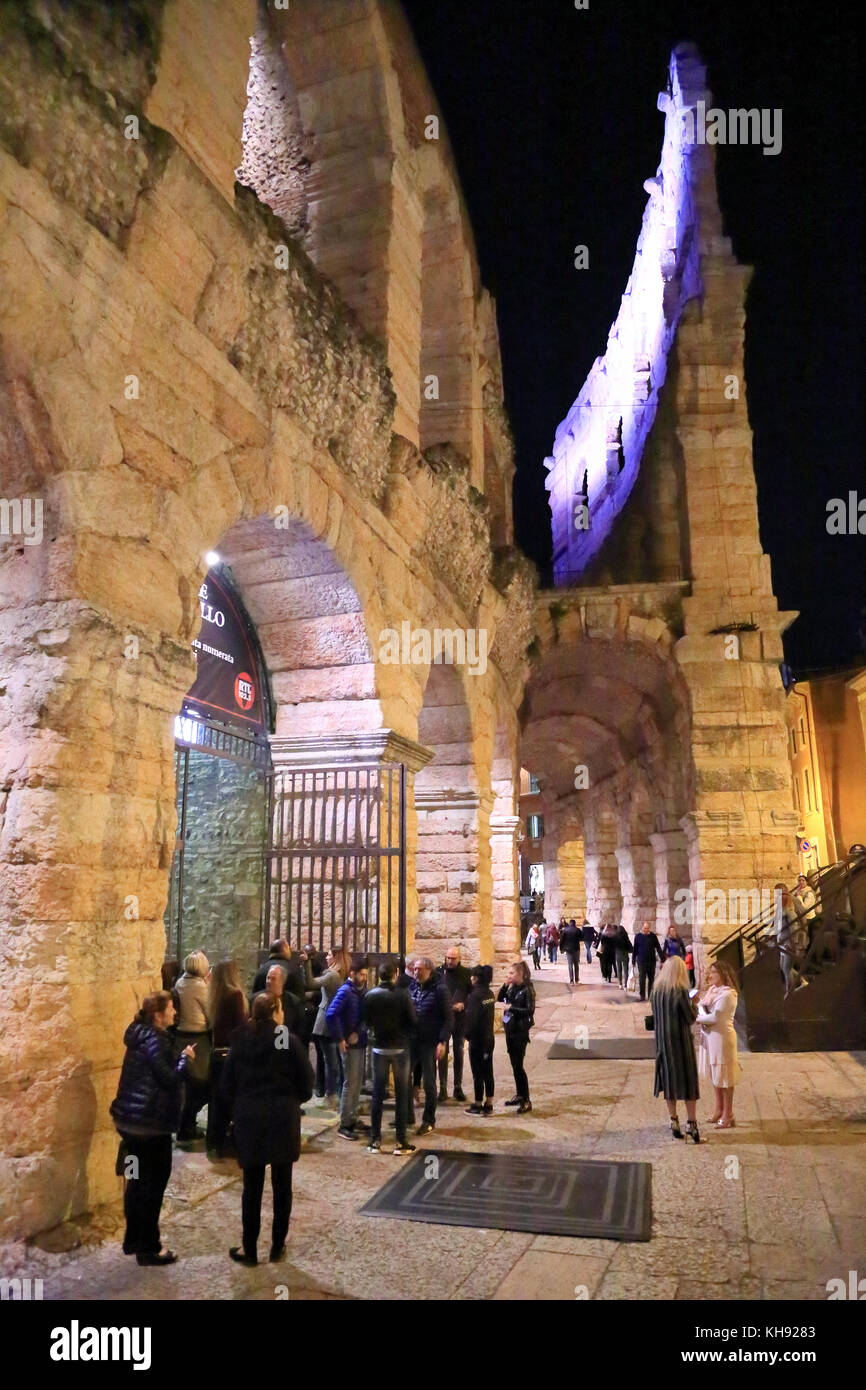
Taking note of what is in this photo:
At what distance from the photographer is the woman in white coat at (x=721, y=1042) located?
5609 mm

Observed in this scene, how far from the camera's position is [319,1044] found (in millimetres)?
6156

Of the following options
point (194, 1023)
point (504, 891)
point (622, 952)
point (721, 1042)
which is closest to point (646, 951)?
point (622, 952)

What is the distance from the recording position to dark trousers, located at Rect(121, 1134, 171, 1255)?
348 centimetres

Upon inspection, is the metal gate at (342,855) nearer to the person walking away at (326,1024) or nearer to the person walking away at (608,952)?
the person walking away at (326,1024)

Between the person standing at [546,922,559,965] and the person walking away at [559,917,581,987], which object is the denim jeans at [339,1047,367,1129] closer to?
the person walking away at [559,917,581,987]

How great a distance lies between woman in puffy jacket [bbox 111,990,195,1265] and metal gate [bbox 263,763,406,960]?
102 inches

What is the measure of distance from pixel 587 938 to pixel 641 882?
68.1 inches

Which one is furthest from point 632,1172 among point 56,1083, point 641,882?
point 641,882

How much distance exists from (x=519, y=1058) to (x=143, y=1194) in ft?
10.3

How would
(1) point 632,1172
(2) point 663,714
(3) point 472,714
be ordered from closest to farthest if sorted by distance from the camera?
1. (1) point 632,1172
2. (3) point 472,714
3. (2) point 663,714

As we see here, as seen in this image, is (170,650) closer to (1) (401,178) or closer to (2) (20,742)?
(2) (20,742)

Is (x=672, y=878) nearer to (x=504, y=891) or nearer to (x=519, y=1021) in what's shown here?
(x=504, y=891)

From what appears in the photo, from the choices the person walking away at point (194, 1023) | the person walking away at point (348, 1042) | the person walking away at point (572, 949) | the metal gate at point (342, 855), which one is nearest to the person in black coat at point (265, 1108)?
the person walking away at point (194, 1023)

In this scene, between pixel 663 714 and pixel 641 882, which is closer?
pixel 663 714
